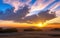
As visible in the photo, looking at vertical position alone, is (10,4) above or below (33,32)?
above

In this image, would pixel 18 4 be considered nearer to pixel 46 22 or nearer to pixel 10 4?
pixel 10 4

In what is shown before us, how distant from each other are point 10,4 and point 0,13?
0.72 feet

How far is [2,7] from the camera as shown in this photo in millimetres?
3715

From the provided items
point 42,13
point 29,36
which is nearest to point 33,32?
point 29,36

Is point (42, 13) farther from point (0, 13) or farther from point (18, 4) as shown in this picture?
point (0, 13)

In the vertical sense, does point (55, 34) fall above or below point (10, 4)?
below

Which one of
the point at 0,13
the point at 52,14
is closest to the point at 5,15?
the point at 0,13

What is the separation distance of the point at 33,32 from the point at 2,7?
64 cm

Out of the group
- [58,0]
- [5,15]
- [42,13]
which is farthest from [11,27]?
[58,0]

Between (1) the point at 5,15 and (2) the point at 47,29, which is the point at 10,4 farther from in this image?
(2) the point at 47,29

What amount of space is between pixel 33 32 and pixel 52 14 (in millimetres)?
423

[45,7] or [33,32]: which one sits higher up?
[45,7]

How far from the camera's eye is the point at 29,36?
370 cm

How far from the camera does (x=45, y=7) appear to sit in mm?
3729
